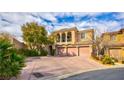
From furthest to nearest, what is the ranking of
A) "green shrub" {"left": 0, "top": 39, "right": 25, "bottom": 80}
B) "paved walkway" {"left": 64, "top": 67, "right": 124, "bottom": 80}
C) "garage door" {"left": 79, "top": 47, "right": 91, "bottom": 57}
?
"garage door" {"left": 79, "top": 47, "right": 91, "bottom": 57}
"paved walkway" {"left": 64, "top": 67, "right": 124, "bottom": 80}
"green shrub" {"left": 0, "top": 39, "right": 25, "bottom": 80}

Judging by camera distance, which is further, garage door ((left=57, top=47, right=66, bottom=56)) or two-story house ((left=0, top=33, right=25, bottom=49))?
garage door ((left=57, top=47, right=66, bottom=56))

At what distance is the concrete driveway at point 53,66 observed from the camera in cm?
388

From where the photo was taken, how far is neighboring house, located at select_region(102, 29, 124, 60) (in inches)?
153

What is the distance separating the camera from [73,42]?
4059 millimetres

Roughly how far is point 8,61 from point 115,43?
62.9 inches

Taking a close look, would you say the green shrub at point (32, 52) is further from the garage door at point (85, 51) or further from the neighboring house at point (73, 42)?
the garage door at point (85, 51)

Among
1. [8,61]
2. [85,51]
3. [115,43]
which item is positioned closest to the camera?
[8,61]

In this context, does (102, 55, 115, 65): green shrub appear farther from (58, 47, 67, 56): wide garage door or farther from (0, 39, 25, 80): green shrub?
(0, 39, 25, 80): green shrub

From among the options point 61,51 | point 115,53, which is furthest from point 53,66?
point 115,53

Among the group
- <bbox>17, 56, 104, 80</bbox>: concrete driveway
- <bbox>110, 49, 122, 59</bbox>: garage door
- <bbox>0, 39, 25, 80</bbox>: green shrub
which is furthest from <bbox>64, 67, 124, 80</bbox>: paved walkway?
<bbox>0, 39, 25, 80</bbox>: green shrub

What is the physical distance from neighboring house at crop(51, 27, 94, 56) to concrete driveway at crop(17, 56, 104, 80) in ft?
0.34

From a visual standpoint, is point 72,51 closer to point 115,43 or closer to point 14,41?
point 115,43

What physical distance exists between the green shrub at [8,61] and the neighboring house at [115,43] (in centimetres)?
134
